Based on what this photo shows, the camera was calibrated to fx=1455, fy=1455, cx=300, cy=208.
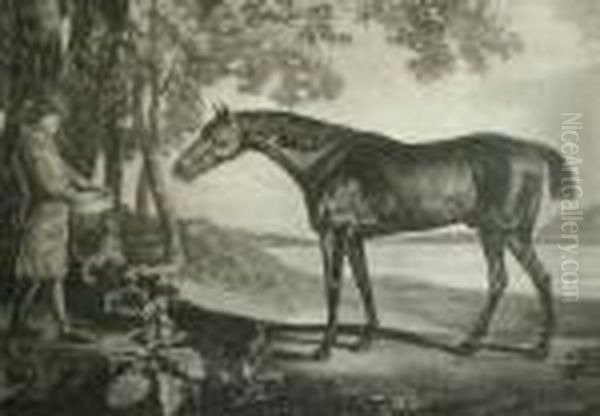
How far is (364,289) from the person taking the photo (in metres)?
6.25

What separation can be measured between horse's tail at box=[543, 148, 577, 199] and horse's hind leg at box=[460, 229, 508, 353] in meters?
0.31

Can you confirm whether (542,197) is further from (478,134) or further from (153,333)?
(153,333)

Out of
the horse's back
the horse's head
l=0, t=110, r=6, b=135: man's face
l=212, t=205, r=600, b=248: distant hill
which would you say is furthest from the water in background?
l=0, t=110, r=6, b=135: man's face

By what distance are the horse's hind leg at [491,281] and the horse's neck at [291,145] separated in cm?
77

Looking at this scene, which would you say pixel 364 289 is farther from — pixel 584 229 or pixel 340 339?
pixel 584 229

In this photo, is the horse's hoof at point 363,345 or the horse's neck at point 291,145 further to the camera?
the horse's neck at point 291,145

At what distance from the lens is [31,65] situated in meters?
6.46

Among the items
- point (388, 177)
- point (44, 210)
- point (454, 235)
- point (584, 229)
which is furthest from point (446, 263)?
point (44, 210)

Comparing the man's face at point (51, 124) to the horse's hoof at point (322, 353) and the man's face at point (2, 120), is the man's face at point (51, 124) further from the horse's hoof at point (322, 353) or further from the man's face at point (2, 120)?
the horse's hoof at point (322, 353)

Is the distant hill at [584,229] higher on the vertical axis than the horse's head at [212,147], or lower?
lower

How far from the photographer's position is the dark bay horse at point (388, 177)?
632 cm

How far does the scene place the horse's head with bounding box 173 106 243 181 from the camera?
6.33 m

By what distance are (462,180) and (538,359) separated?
2.77 ft

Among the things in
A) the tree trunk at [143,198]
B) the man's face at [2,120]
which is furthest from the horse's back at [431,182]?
the man's face at [2,120]
